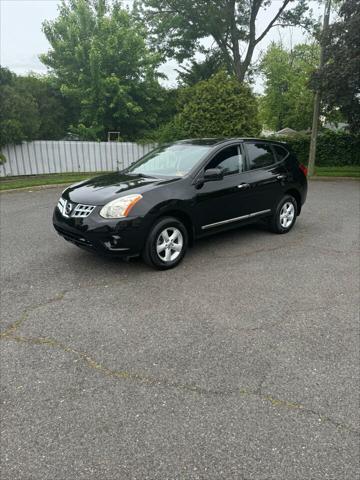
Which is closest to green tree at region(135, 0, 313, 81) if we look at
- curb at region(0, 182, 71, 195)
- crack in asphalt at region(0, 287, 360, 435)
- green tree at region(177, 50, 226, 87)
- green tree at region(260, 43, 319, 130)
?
green tree at region(177, 50, 226, 87)

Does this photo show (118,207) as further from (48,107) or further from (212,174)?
(48,107)

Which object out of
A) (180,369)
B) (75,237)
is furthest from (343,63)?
(180,369)

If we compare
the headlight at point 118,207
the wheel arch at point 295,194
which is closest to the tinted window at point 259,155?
the wheel arch at point 295,194

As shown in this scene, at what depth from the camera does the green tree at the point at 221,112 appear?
47.6 feet

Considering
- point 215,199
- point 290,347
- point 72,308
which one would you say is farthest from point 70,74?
point 290,347

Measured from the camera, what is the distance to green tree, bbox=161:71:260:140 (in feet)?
47.6

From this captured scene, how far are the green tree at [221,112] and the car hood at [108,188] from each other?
33.2 feet

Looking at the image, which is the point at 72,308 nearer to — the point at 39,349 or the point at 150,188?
the point at 39,349

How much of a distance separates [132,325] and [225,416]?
1346 mm

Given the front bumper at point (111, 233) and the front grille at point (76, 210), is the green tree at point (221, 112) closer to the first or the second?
the front grille at point (76, 210)

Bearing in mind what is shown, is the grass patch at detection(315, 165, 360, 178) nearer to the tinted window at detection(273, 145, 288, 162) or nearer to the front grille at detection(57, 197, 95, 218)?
the tinted window at detection(273, 145, 288, 162)

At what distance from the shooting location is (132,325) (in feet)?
11.3

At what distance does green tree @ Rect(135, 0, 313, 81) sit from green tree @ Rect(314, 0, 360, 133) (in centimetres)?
1170

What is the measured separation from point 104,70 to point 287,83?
1025 inches
